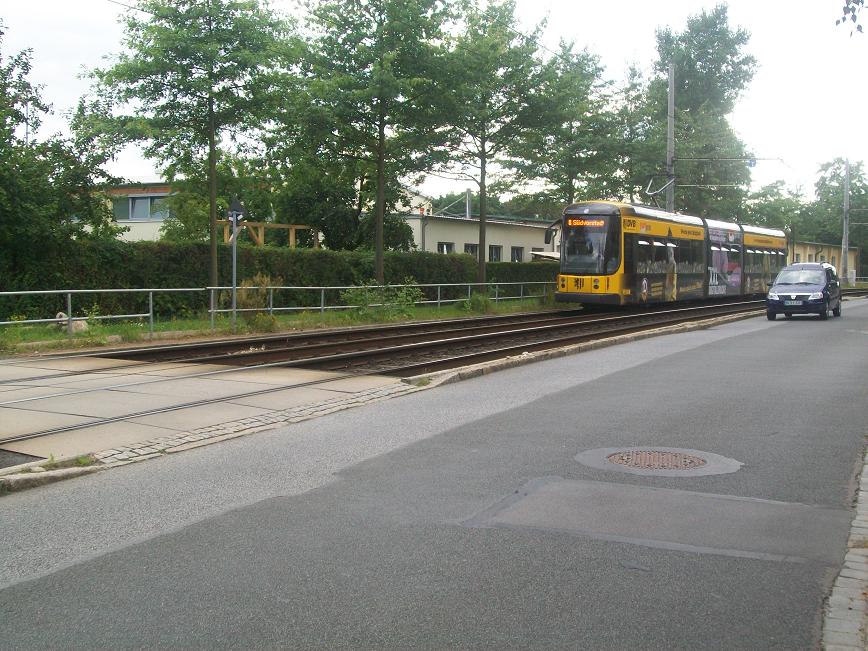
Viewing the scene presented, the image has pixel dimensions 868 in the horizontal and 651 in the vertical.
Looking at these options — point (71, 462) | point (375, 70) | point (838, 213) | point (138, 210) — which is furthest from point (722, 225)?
point (838, 213)

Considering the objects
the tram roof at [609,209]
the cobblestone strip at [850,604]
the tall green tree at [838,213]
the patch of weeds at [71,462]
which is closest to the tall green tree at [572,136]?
the tram roof at [609,209]

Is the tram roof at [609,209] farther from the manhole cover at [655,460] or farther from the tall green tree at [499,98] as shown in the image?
the manhole cover at [655,460]

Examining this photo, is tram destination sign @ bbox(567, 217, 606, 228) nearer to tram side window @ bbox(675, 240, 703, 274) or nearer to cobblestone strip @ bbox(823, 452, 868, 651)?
tram side window @ bbox(675, 240, 703, 274)

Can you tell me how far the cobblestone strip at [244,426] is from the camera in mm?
8047

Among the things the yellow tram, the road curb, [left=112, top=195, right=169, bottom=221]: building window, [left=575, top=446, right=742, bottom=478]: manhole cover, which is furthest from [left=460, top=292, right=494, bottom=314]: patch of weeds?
[left=112, top=195, right=169, bottom=221]: building window

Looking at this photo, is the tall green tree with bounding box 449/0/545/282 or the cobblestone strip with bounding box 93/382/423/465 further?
the tall green tree with bounding box 449/0/545/282

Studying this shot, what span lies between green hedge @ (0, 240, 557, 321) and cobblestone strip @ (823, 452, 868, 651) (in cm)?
1861

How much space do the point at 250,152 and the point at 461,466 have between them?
773 inches

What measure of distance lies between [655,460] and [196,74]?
19286 mm

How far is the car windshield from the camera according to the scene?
96.9ft

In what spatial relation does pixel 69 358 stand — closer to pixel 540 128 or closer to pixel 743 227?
pixel 540 128

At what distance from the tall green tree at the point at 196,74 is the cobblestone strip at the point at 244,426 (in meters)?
13.6

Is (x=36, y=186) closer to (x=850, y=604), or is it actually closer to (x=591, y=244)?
(x=591, y=244)

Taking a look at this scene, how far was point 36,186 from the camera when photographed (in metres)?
22.0
